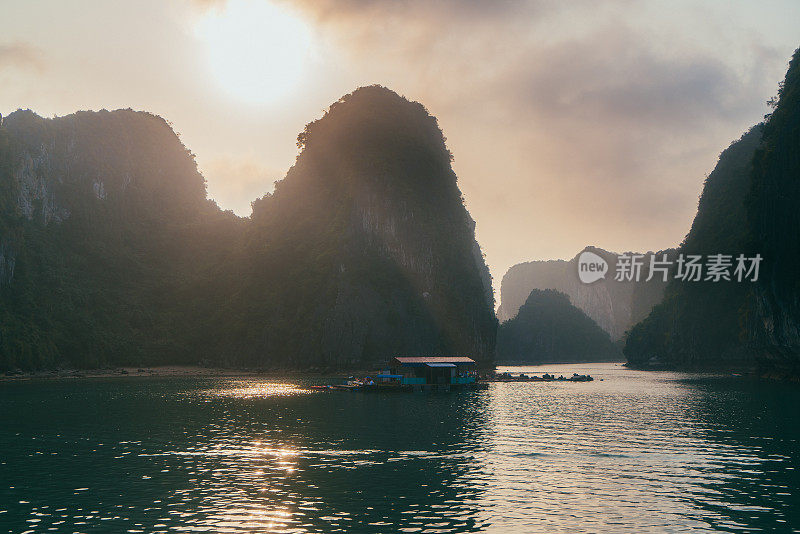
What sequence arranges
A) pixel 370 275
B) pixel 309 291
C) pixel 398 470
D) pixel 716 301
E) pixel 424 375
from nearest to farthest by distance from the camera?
pixel 398 470
pixel 424 375
pixel 370 275
pixel 716 301
pixel 309 291

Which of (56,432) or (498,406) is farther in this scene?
(498,406)

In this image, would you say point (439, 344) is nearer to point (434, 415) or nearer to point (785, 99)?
point (785, 99)

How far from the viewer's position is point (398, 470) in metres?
34.1

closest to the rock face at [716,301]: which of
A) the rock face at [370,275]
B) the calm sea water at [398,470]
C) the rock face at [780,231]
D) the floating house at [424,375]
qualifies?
the rock face at [780,231]

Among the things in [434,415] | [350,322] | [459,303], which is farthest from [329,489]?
[459,303]

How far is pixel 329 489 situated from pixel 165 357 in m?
171

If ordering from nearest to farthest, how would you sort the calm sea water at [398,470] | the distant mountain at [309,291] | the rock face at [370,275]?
the calm sea water at [398,470]
the distant mountain at [309,291]
the rock face at [370,275]

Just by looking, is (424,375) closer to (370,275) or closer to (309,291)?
(370,275)

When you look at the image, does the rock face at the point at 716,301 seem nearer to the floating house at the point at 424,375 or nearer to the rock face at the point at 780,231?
the rock face at the point at 780,231

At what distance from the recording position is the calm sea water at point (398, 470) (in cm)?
2453

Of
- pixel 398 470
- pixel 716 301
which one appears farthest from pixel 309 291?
pixel 398 470

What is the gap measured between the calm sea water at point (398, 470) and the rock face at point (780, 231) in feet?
147

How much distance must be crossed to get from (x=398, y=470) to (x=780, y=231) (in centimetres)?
9480

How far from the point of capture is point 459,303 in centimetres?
18938
